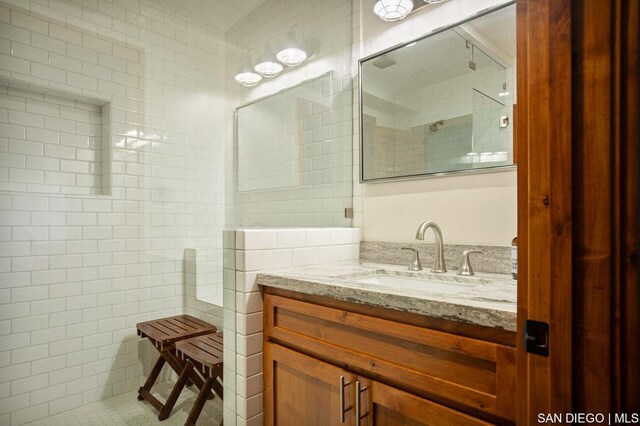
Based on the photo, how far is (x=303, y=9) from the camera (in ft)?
6.80

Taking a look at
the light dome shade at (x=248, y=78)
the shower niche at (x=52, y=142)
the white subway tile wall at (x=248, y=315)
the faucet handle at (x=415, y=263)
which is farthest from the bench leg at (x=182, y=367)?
the light dome shade at (x=248, y=78)

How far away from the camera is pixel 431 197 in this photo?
5.08 ft

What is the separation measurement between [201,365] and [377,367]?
104 centimetres

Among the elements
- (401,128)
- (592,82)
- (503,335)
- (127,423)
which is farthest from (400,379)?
(127,423)

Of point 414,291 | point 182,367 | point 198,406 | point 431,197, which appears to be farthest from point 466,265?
point 182,367

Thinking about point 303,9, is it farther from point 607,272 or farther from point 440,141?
point 607,272

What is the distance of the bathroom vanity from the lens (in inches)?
30.8

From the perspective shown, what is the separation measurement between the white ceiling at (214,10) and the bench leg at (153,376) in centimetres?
192

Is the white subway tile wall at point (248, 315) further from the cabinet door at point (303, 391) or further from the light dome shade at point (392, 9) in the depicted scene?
the light dome shade at point (392, 9)

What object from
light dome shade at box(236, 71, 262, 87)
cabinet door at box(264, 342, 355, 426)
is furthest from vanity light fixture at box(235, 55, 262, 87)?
cabinet door at box(264, 342, 355, 426)

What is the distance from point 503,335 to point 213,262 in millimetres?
1623

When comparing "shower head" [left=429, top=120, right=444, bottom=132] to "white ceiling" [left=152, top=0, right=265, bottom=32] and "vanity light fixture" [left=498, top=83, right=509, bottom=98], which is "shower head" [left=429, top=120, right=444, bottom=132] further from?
"white ceiling" [left=152, top=0, right=265, bottom=32]

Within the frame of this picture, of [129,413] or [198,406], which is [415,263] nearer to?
[198,406]

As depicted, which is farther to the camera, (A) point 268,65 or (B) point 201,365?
(A) point 268,65
